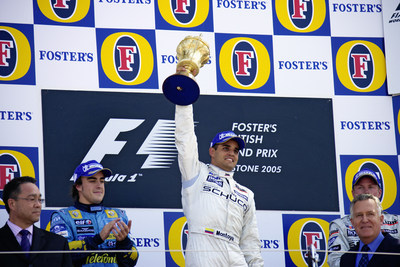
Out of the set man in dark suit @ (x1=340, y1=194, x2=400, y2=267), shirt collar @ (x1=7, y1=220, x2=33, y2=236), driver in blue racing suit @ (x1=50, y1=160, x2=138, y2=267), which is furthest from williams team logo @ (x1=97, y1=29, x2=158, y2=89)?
man in dark suit @ (x1=340, y1=194, x2=400, y2=267)

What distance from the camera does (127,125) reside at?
20.2 ft

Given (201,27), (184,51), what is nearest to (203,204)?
(184,51)

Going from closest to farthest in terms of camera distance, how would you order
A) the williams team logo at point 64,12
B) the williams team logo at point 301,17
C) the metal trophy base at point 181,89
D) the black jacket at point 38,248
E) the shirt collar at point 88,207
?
the black jacket at point 38,248 → the metal trophy base at point 181,89 → the shirt collar at point 88,207 → the williams team logo at point 64,12 → the williams team logo at point 301,17

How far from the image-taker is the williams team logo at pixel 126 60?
6.21 meters

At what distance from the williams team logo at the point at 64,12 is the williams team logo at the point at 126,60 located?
157 millimetres

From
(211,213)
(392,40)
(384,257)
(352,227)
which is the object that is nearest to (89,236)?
(211,213)

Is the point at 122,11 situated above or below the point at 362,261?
above

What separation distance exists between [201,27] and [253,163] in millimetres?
1122

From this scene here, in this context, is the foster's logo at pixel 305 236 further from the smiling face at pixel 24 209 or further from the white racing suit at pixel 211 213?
the smiling face at pixel 24 209

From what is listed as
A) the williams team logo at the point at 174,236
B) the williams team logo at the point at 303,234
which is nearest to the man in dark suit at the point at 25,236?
the williams team logo at the point at 174,236

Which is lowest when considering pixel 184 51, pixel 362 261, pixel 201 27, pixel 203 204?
pixel 362 261

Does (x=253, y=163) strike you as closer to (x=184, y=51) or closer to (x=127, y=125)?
(x=127, y=125)

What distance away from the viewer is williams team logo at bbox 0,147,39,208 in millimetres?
5863

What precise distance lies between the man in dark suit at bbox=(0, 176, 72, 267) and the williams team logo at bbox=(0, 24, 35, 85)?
1.40 metres
